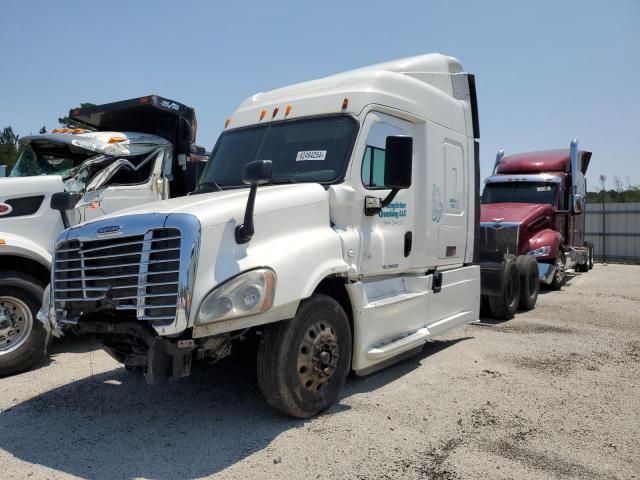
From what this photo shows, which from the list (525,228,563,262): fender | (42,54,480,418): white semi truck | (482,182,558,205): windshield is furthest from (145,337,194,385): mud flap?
(482,182,558,205): windshield

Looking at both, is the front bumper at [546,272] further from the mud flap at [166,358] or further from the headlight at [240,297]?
the mud flap at [166,358]

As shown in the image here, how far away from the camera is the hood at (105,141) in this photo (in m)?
6.83

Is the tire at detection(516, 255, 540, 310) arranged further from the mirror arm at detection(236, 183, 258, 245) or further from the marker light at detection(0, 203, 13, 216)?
the marker light at detection(0, 203, 13, 216)

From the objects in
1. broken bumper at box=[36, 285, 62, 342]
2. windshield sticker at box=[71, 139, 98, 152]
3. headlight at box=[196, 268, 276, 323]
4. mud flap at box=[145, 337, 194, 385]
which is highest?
windshield sticker at box=[71, 139, 98, 152]

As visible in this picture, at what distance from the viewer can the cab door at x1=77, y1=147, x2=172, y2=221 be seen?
262 inches

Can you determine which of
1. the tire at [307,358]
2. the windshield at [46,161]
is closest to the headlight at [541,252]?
the tire at [307,358]

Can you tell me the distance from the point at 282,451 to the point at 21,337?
11.9 feet

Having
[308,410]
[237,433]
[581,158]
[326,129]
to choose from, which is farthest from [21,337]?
[581,158]

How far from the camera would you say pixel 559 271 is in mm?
12875

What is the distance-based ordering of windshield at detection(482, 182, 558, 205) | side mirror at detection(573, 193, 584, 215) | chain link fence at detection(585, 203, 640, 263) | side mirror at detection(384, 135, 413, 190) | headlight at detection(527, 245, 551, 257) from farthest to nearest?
chain link fence at detection(585, 203, 640, 263) → side mirror at detection(573, 193, 584, 215) → windshield at detection(482, 182, 558, 205) → headlight at detection(527, 245, 551, 257) → side mirror at detection(384, 135, 413, 190)

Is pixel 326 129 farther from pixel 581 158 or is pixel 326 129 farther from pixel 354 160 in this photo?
pixel 581 158

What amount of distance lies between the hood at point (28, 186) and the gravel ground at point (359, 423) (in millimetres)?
1992

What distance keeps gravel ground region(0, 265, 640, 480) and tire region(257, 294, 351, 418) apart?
0.21 m

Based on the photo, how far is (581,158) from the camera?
586 inches
